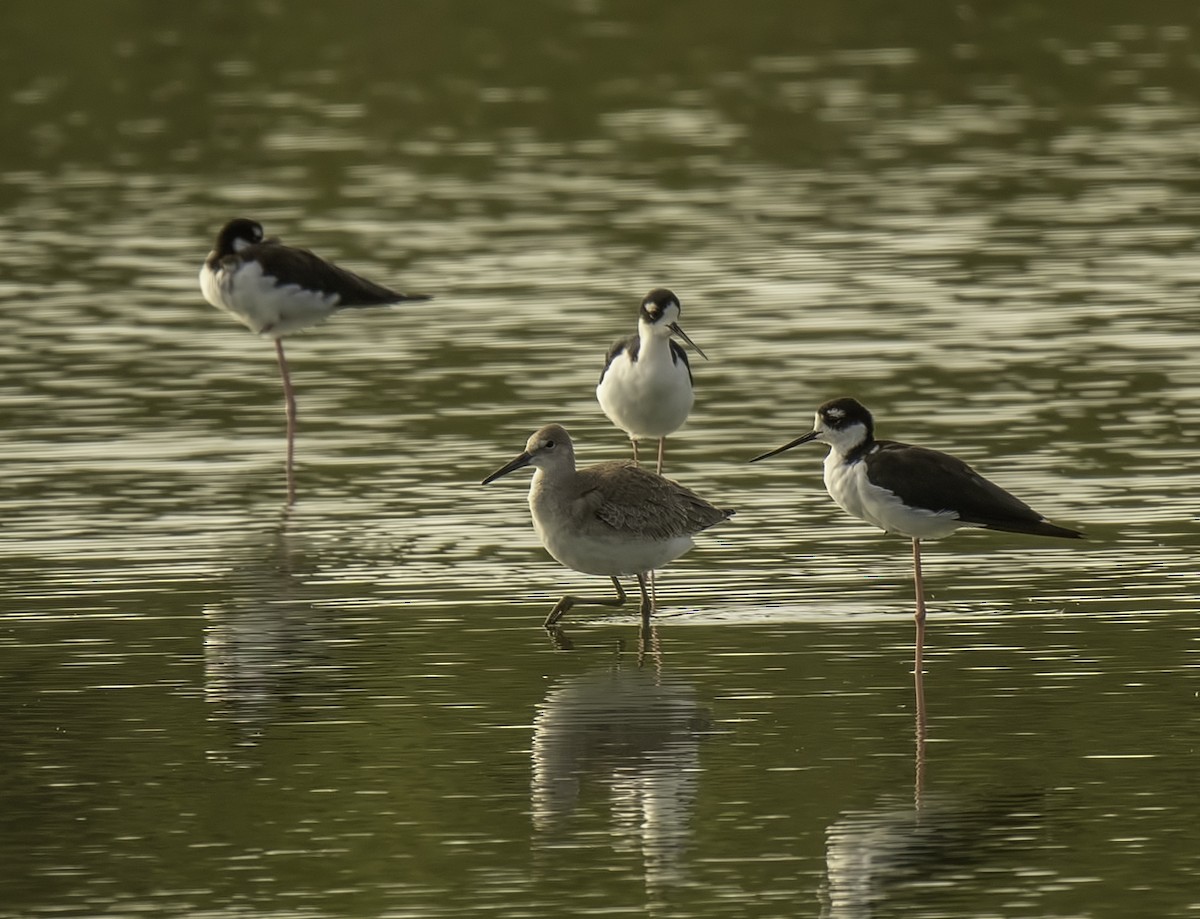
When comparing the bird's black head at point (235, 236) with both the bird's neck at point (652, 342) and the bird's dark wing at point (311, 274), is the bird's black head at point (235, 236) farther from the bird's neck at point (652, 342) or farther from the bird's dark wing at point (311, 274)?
the bird's neck at point (652, 342)

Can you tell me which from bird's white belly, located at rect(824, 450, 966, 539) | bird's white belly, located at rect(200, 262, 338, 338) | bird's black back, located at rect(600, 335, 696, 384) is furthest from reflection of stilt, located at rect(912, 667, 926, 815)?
bird's white belly, located at rect(200, 262, 338, 338)

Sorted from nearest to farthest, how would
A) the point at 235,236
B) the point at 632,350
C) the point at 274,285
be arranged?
1. the point at 632,350
2. the point at 274,285
3. the point at 235,236

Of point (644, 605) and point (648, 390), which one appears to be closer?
point (644, 605)

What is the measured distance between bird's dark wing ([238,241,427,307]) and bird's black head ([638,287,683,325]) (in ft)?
14.0

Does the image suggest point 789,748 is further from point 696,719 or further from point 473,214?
point 473,214

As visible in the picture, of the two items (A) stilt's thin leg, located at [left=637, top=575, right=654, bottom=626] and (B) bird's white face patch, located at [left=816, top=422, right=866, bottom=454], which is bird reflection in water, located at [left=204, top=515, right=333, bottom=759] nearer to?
(A) stilt's thin leg, located at [left=637, top=575, right=654, bottom=626]

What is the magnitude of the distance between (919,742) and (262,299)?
31.3 feet

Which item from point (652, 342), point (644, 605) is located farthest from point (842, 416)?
point (652, 342)

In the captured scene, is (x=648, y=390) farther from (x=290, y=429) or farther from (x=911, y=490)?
(x=290, y=429)

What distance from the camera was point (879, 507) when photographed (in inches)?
498

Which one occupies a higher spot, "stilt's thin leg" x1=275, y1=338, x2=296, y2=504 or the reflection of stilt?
"stilt's thin leg" x1=275, y1=338, x2=296, y2=504

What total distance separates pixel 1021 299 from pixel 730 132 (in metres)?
11.6

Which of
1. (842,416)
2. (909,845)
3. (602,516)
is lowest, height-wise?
(909,845)

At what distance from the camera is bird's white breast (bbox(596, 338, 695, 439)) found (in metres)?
15.4
